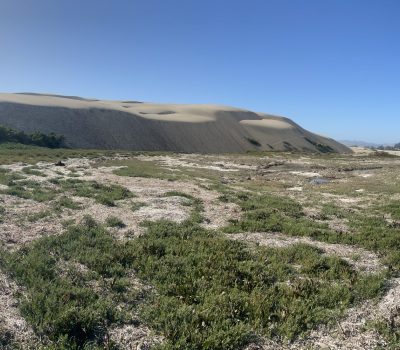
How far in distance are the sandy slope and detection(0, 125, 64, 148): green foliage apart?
21.8 ft

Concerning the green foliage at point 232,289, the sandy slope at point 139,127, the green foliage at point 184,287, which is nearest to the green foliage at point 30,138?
the sandy slope at point 139,127

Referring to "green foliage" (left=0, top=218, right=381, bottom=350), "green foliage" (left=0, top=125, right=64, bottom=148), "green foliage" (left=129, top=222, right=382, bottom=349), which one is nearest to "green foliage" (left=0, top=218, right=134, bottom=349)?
"green foliage" (left=0, top=218, right=381, bottom=350)

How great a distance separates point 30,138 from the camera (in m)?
83.4

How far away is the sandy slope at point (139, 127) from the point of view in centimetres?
10506

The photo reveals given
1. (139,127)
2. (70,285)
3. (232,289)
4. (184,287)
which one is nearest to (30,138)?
(139,127)

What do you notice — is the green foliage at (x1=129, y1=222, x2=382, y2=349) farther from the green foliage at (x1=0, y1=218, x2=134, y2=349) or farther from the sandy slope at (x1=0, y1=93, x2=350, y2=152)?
the sandy slope at (x1=0, y1=93, x2=350, y2=152)

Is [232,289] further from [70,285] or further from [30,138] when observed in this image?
[30,138]

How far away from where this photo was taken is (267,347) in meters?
8.67

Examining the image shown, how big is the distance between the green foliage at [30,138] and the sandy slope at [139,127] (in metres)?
6.65

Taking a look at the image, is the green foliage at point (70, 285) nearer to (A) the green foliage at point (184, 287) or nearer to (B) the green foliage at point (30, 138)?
(A) the green foliage at point (184, 287)

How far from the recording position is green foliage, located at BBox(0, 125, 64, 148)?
3095 inches

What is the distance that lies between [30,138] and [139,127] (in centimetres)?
4667

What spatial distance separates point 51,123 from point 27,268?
103 meters


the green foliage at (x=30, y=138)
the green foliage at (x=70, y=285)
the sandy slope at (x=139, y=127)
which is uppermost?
the sandy slope at (x=139, y=127)
